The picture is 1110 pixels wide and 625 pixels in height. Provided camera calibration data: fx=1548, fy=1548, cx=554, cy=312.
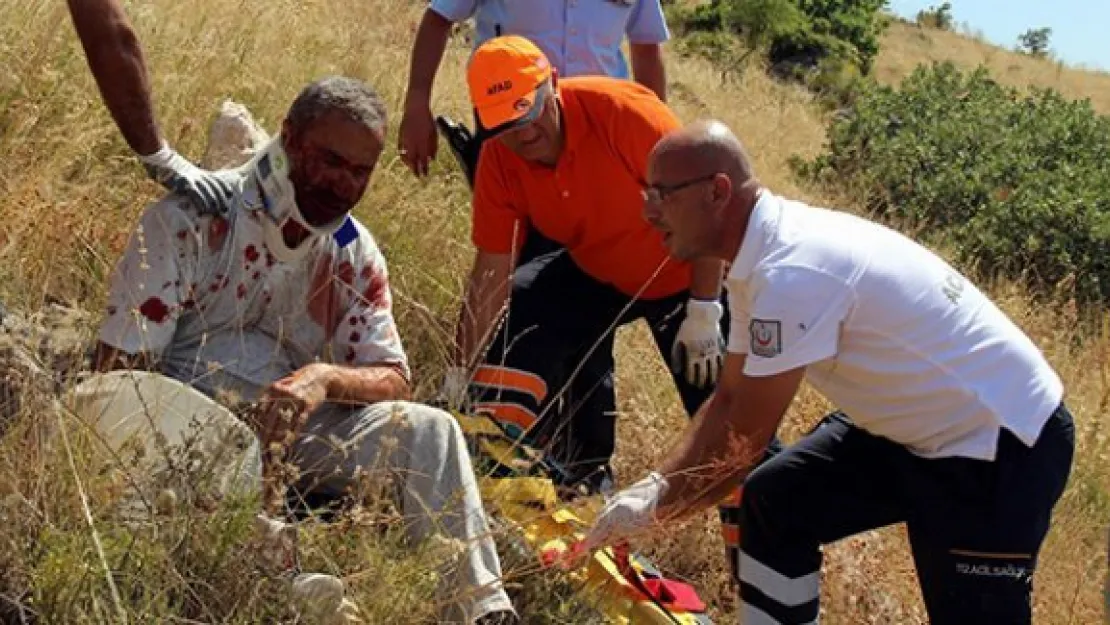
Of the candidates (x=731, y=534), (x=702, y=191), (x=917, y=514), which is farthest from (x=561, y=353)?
(x=917, y=514)

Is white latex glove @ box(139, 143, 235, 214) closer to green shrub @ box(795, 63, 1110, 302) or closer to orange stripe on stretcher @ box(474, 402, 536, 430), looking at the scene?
orange stripe on stretcher @ box(474, 402, 536, 430)

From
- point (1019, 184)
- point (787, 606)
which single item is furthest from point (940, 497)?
point (1019, 184)

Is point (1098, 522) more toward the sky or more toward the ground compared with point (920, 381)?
more toward the ground

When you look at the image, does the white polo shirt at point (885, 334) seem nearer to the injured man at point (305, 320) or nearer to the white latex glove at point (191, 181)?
the injured man at point (305, 320)

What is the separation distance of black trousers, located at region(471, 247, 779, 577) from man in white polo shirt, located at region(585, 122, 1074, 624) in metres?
0.81

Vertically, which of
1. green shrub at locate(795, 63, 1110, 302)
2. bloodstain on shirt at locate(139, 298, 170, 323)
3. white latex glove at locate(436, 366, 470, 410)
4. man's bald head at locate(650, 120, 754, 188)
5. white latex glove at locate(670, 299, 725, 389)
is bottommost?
green shrub at locate(795, 63, 1110, 302)

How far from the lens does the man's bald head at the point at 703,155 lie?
3352 millimetres

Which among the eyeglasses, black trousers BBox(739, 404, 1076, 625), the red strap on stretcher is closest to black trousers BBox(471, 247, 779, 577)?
the red strap on stretcher

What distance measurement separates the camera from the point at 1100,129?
1283 centimetres

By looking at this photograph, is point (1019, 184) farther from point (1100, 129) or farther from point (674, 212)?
point (674, 212)

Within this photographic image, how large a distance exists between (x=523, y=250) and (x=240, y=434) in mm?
1726

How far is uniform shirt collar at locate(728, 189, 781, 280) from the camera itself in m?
Result: 3.31

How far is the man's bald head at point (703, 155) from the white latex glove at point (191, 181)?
40.8 inches

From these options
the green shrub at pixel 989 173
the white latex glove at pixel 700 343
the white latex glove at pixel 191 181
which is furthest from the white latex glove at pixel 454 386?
the green shrub at pixel 989 173
